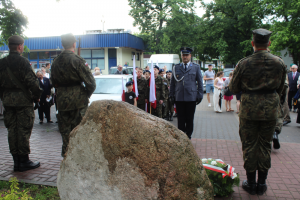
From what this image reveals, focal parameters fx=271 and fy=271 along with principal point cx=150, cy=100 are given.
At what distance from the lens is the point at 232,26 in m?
34.4

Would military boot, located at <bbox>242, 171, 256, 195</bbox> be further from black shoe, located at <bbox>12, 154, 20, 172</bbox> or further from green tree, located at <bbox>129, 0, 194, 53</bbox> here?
green tree, located at <bbox>129, 0, 194, 53</bbox>

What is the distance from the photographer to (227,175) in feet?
11.3

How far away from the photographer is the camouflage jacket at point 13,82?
4254 mm

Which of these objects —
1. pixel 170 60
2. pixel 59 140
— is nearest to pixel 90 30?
pixel 170 60

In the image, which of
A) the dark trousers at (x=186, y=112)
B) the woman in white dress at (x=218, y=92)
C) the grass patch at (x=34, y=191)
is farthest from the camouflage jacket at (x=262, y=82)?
the woman in white dress at (x=218, y=92)

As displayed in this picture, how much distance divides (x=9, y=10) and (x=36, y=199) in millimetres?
6371

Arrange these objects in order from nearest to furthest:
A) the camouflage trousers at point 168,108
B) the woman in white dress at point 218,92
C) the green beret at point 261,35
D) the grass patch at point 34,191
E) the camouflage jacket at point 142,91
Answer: the grass patch at point 34,191 → the green beret at point 261,35 → the camouflage jacket at point 142,91 → the camouflage trousers at point 168,108 → the woman in white dress at point 218,92

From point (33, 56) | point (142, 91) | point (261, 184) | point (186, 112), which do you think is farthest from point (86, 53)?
point (261, 184)

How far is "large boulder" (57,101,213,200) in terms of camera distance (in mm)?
2428

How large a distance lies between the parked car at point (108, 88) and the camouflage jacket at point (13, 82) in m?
4.13

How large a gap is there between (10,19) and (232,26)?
31.1 m

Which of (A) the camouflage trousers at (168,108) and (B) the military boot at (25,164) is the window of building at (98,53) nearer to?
(A) the camouflage trousers at (168,108)

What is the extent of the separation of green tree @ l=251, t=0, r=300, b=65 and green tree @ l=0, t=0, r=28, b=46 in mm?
23889

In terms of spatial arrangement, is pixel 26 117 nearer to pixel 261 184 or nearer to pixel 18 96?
pixel 18 96
